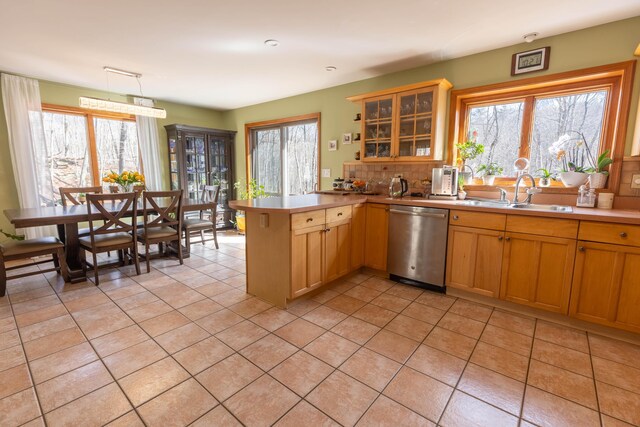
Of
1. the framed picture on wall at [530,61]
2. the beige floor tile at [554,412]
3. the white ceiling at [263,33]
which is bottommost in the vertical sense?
the beige floor tile at [554,412]

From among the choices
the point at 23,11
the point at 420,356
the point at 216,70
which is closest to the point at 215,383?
the point at 420,356

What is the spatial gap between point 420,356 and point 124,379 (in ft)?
5.71

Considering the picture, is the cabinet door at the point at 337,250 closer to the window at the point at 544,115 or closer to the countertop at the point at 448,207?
the countertop at the point at 448,207

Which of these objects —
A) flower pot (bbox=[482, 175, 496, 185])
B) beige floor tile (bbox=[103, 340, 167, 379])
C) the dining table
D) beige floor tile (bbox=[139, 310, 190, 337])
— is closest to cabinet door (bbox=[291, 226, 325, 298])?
beige floor tile (bbox=[139, 310, 190, 337])

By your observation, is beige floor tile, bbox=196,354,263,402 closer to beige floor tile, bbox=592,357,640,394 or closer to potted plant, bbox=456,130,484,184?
beige floor tile, bbox=592,357,640,394

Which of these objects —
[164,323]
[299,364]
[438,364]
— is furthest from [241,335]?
[438,364]

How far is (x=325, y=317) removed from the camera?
93.0 inches

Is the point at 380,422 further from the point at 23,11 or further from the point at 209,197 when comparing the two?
the point at 209,197

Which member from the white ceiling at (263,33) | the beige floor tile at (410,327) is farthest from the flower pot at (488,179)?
the beige floor tile at (410,327)

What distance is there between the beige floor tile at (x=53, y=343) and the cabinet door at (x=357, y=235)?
91.3 inches

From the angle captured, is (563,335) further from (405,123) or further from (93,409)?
(93,409)

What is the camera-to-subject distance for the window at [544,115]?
2.45 metres

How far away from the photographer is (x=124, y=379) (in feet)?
5.38

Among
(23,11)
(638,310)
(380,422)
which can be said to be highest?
(23,11)
